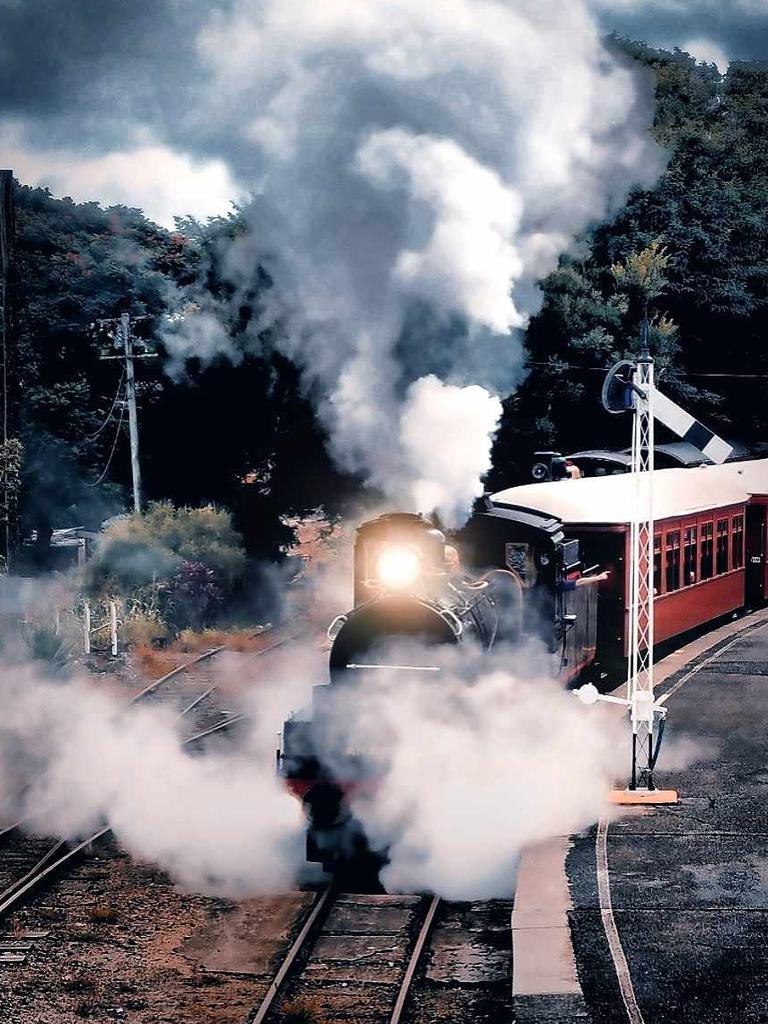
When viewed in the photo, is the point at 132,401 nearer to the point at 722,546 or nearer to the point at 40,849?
the point at 722,546

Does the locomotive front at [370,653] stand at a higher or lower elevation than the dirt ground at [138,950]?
higher

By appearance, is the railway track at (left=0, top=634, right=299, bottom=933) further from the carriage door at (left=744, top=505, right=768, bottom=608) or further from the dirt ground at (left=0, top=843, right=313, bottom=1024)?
the carriage door at (left=744, top=505, right=768, bottom=608)

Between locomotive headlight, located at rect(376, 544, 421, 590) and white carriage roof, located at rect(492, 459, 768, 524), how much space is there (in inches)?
129

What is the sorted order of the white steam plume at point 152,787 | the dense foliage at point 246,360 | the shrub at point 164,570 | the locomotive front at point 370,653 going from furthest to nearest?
the dense foliage at point 246,360 → the shrub at point 164,570 → the white steam plume at point 152,787 → the locomotive front at point 370,653

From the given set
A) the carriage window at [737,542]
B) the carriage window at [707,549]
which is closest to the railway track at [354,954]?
the carriage window at [707,549]

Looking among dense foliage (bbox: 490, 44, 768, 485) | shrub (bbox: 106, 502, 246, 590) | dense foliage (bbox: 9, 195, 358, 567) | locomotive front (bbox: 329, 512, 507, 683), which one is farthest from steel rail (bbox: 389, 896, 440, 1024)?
dense foliage (bbox: 490, 44, 768, 485)

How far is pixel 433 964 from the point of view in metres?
9.34

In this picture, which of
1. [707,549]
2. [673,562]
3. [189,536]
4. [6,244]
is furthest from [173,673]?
[707,549]

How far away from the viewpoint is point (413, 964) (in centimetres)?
915

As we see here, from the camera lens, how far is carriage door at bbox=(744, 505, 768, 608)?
81.3 ft

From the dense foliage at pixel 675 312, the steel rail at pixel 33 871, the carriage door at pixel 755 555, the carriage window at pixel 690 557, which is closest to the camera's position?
the steel rail at pixel 33 871

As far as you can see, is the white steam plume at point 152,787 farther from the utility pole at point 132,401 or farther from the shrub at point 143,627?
the utility pole at point 132,401

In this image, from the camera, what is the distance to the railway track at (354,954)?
8586mm

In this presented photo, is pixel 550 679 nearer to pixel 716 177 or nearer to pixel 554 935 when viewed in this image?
pixel 554 935
